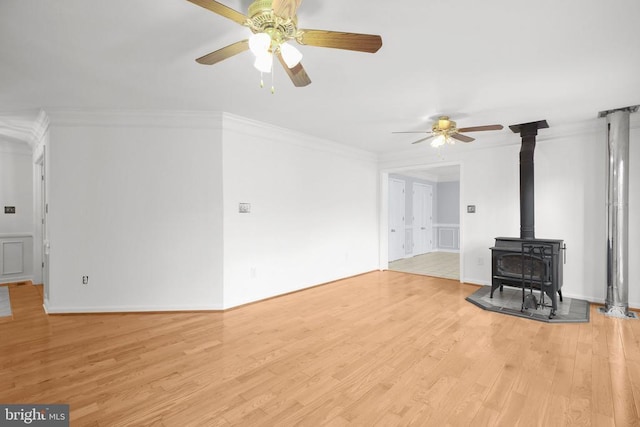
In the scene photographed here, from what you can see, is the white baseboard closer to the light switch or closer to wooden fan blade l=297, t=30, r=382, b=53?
the light switch

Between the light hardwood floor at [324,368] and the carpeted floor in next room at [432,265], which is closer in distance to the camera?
the light hardwood floor at [324,368]

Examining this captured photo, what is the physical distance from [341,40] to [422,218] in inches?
326

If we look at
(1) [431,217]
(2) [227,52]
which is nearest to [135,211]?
(2) [227,52]

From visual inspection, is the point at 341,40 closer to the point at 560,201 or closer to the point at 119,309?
the point at 119,309

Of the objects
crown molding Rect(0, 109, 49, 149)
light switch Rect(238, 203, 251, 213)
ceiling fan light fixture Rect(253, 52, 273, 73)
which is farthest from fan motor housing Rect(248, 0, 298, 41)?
crown molding Rect(0, 109, 49, 149)

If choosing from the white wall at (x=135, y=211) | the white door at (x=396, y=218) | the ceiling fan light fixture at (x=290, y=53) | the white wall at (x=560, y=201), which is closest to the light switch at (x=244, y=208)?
the white wall at (x=135, y=211)

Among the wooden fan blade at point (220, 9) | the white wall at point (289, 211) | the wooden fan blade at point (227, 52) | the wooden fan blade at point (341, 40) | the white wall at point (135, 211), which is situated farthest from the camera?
the white wall at point (289, 211)

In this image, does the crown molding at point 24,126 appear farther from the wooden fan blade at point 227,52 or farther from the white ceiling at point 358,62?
the wooden fan blade at point 227,52

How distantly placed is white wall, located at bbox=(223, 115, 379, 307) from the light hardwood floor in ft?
2.52

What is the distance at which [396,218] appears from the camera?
8.03 m

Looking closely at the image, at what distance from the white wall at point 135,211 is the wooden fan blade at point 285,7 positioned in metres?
2.56

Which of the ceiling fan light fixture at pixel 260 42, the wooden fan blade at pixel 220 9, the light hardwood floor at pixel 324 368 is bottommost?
the light hardwood floor at pixel 324 368

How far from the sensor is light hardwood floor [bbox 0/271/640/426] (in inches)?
75.5

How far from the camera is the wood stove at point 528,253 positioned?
3793mm
